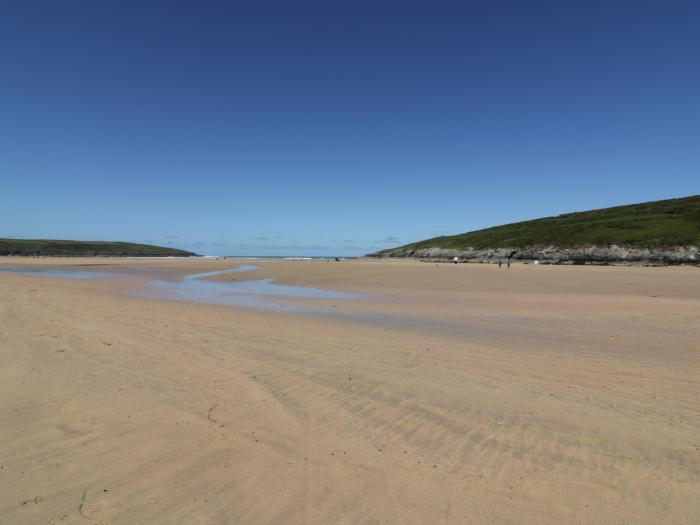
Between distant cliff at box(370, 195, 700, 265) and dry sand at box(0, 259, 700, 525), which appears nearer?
dry sand at box(0, 259, 700, 525)

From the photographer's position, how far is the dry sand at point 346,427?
3658 mm

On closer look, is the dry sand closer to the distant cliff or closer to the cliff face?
Result: the cliff face

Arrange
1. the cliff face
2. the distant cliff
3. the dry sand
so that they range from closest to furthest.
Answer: the dry sand, the cliff face, the distant cliff

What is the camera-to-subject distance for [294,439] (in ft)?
16.1

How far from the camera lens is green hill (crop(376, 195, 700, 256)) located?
69312 millimetres

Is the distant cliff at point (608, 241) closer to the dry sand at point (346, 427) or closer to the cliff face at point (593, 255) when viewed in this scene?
the cliff face at point (593, 255)

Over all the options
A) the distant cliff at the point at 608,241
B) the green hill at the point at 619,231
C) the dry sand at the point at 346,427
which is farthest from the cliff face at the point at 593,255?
the dry sand at the point at 346,427

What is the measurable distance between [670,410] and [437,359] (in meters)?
4.04

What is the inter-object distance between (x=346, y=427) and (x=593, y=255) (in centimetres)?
8181

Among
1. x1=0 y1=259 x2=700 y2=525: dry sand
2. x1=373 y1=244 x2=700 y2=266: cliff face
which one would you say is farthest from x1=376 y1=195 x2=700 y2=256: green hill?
x1=0 y1=259 x2=700 y2=525: dry sand

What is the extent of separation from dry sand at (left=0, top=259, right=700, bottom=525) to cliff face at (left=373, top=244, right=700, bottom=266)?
213 feet

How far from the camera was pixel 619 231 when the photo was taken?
79.8 meters

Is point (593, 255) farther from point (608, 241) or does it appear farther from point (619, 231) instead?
point (619, 231)

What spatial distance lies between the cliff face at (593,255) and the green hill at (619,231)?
6.06 ft
